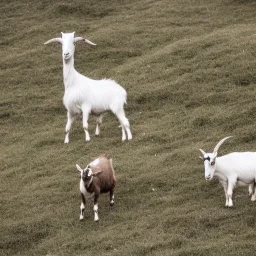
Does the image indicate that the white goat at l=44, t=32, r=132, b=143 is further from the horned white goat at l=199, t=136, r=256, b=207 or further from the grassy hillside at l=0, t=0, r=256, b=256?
the horned white goat at l=199, t=136, r=256, b=207

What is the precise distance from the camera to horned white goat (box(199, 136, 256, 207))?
17297mm

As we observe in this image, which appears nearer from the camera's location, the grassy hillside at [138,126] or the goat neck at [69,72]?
the grassy hillside at [138,126]

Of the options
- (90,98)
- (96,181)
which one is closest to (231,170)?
(96,181)

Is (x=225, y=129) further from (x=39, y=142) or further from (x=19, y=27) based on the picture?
(x=19, y=27)

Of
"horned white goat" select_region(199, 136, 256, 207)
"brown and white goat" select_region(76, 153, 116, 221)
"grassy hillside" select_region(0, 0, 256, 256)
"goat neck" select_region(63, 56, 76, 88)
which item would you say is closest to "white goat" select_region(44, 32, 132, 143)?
"goat neck" select_region(63, 56, 76, 88)

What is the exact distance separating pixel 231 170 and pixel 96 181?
331cm

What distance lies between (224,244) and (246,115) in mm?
9915

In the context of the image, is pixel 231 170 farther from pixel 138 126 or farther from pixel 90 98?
pixel 138 126

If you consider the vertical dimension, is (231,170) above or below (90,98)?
above

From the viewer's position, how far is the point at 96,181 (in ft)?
58.4

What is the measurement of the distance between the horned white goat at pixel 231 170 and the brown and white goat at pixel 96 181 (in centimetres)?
254

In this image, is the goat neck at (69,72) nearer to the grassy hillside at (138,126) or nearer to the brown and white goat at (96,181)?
the grassy hillside at (138,126)

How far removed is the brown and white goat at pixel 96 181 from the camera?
17.4 meters

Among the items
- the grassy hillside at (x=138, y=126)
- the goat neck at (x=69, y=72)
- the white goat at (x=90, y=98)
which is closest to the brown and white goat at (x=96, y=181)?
the grassy hillside at (x=138, y=126)
